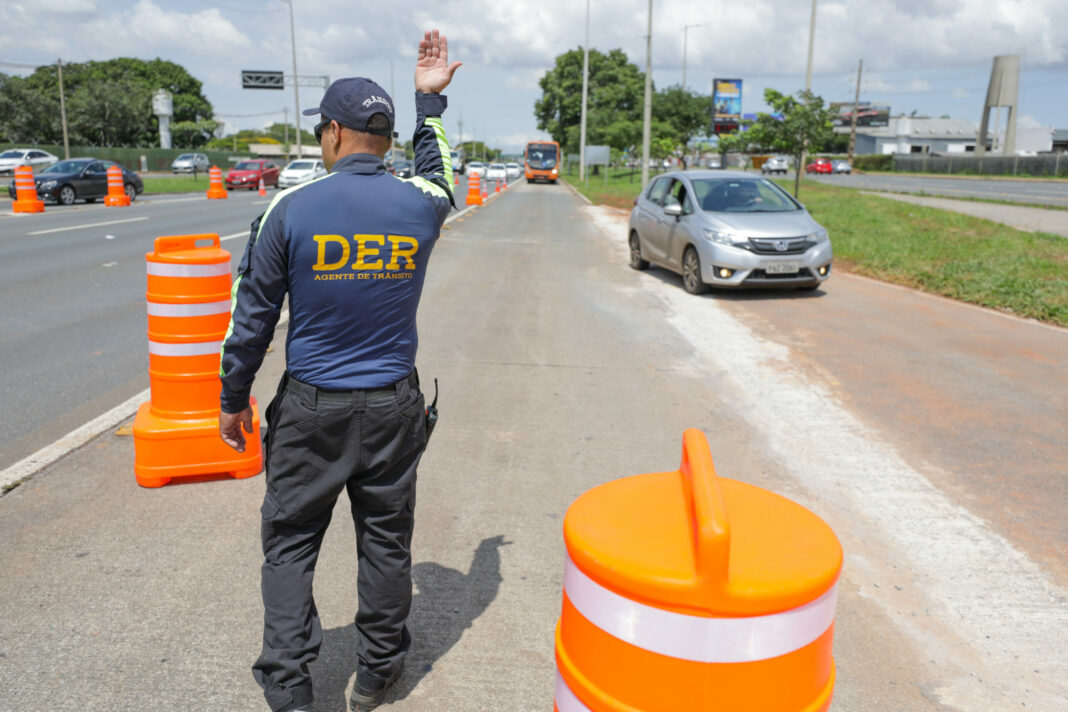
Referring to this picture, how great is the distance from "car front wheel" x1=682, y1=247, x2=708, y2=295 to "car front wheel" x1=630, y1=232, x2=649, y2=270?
1838mm

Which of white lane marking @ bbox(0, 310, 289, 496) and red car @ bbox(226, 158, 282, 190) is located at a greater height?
red car @ bbox(226, 158, 282, 190)

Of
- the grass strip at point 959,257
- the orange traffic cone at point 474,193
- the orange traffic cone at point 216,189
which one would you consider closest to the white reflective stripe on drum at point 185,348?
the grass strip at point 959,257

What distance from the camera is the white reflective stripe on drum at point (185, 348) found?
476cm

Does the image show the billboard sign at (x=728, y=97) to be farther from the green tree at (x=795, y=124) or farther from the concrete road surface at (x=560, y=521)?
the concrete road surface at (x=560, y=521)

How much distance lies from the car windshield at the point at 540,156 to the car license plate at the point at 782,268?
5062 cm

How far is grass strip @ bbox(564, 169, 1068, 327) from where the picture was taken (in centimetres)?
1085

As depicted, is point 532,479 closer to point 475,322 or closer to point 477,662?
point 477,662

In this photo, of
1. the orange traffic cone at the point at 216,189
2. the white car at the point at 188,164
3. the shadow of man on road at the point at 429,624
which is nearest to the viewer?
the shadow of man on road at the point at 429,624

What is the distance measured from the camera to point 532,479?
4.85 meters

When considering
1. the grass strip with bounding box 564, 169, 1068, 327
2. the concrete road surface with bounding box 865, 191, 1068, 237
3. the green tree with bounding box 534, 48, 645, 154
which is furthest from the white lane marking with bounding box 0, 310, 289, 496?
the green tree with bounding box 534, 48, 645, 154

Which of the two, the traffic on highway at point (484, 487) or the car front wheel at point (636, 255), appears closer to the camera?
the traffic on highway at point (484, 487)

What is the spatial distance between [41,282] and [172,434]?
325 inches

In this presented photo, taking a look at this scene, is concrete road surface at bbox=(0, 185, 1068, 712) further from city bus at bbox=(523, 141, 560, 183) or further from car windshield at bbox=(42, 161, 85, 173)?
city bus at bbox=(523, 141, 560, 183)

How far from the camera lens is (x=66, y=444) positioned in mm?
5238
